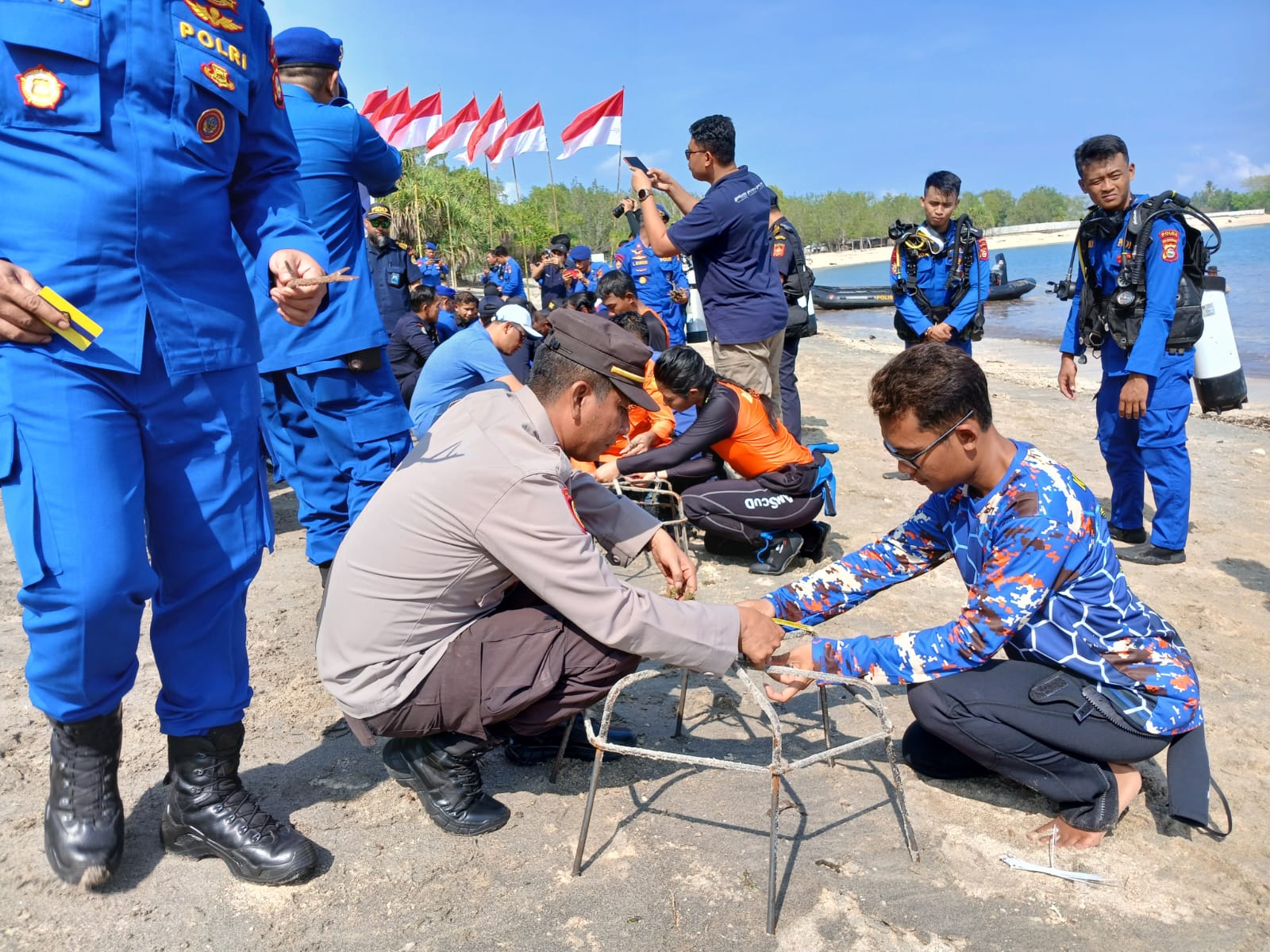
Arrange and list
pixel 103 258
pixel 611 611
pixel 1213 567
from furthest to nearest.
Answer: pixel 1213 567 → pixel 611 611 → pixel 103 258

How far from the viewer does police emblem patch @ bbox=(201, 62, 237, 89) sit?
200cm

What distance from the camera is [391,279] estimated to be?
7883 mm

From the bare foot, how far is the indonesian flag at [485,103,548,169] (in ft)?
59.8

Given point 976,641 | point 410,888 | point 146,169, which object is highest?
point 146,169

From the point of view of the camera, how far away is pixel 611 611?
2.14 metres

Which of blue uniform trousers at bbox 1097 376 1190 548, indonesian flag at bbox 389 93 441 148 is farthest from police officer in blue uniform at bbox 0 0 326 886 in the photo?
indonesian flag at bbox 389 93 441 148

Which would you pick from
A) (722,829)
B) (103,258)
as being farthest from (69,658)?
(722,829)

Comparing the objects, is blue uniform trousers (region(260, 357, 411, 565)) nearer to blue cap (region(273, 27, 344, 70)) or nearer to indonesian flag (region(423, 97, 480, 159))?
blue cap (region(273, 27, 344, 70))

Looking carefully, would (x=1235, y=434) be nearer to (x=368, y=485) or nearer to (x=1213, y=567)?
(x=1213, y=567)

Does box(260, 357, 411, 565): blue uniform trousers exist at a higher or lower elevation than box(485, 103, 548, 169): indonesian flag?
lower

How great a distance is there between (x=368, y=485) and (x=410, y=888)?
149 cm

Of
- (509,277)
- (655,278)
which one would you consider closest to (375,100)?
(509,277)

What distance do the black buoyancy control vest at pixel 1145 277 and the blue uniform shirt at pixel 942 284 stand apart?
1.21m

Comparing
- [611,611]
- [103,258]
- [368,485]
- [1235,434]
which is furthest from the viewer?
[1235,434]
